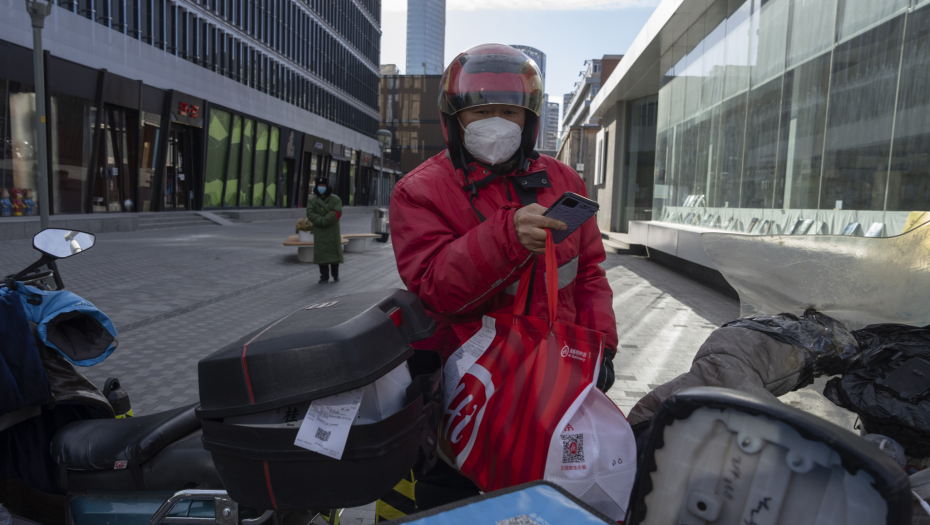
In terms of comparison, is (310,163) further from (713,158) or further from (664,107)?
(713,158)

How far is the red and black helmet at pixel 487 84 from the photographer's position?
1770 mm

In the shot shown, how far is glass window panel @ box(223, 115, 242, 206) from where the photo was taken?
2968 cm

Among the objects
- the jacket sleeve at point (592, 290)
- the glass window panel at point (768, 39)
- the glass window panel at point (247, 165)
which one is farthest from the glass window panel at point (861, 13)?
the glass window panel at point (247, 165)

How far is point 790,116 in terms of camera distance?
838 centimetres

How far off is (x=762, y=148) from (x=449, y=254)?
913 centimetres

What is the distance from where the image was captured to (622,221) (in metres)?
21.4

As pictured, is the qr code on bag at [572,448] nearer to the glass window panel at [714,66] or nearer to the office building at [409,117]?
the glass window panel at [714,66]

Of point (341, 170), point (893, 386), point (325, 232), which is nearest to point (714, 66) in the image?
point (325, 232)

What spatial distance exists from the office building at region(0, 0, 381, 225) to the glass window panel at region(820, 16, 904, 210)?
18621 millimetres

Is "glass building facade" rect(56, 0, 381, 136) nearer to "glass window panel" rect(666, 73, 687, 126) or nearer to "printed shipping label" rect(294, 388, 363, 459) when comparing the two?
"glass window panel" rect(666, 73, 687, 126)

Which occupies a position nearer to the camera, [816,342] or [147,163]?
[816,342]

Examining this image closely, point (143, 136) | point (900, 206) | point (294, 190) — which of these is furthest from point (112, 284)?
point (294, 190)

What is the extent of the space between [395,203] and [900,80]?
6467 millimetres

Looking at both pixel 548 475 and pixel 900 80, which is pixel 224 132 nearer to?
pixel 900 80
